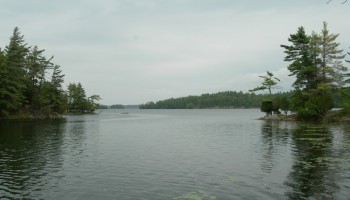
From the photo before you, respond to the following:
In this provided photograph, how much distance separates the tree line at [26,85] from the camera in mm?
83250

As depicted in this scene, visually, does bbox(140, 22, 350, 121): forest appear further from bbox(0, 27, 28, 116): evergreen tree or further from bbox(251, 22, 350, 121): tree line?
bbox(0, 27, 28, 116): evergreen tree

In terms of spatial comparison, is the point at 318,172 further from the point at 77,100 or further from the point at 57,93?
the point at 77,100

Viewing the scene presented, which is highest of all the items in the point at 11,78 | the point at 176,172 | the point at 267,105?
the point at 11,78

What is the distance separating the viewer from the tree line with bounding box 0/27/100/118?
3278 inches

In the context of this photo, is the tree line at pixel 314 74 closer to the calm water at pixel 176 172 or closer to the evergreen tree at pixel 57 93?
the calm water at pixel 176 172

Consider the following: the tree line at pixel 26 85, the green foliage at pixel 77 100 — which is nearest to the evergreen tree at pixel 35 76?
the tree line at pixel 26 85

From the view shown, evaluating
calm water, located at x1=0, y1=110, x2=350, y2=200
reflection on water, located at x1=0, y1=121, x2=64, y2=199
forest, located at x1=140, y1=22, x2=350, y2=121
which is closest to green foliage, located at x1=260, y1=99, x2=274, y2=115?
forest, located at x1=140, y1=22, x2=350, y2=121

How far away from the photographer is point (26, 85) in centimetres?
10050

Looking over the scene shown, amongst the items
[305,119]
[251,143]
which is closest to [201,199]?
[251,143]

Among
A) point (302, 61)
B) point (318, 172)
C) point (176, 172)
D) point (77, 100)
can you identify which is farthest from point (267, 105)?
point (77, 100)

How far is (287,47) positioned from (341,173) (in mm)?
62709

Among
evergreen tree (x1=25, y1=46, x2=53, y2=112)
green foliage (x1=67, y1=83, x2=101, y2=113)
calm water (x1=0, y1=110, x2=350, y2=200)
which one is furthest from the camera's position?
green foliage (x1=67, y1=83, x2=101, y2=113)

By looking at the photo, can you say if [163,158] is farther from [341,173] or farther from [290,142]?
[290,142]

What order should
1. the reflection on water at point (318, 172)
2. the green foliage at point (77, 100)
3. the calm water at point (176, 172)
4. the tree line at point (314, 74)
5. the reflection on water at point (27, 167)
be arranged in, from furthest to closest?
the green foliage at point (77, 100), the tree line at point (314, 74), the reflection on water at point (27, 167), the calm water at point (176, 172), the reflection on water at point (318, 172)
